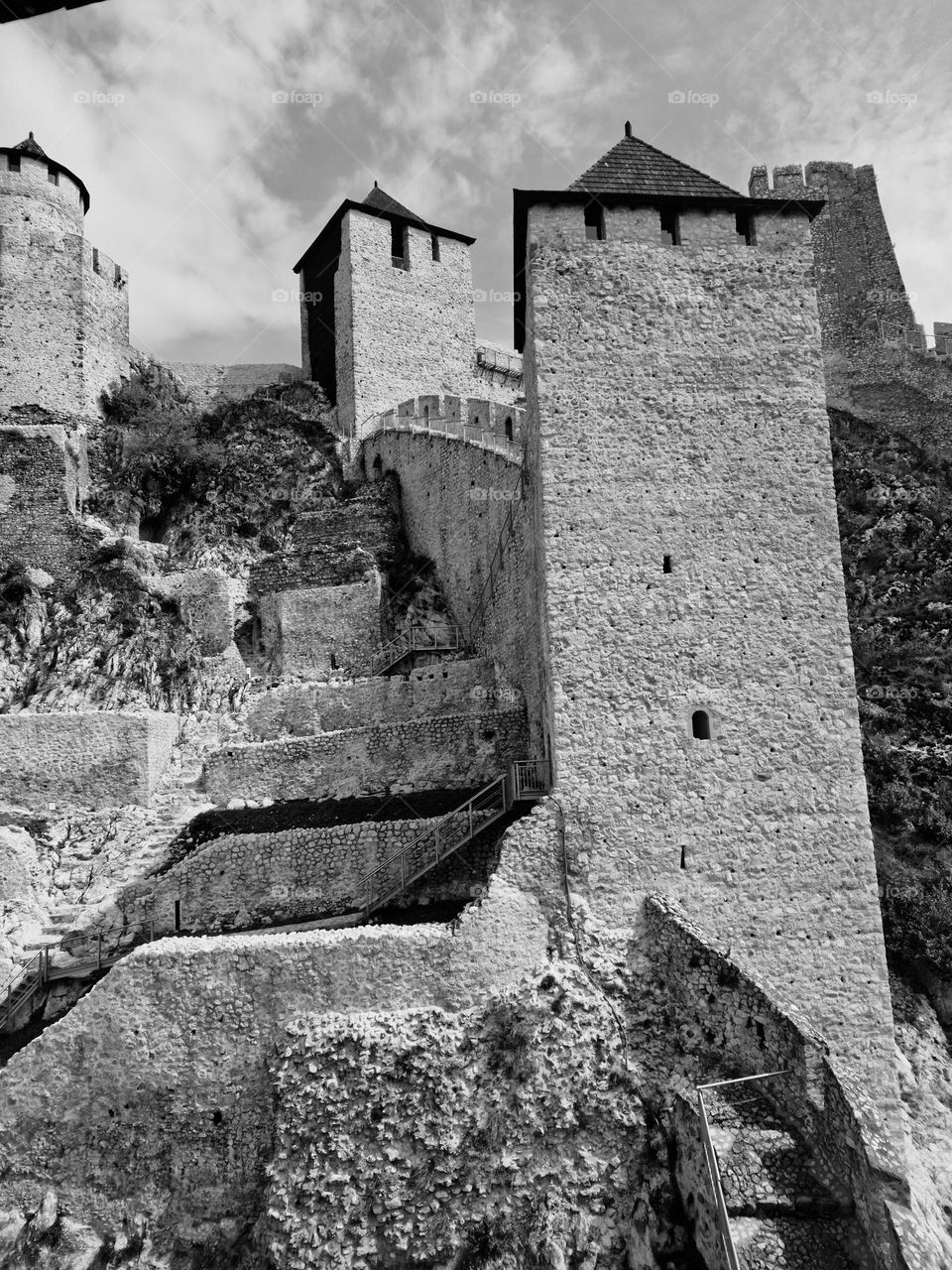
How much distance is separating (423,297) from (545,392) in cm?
1958

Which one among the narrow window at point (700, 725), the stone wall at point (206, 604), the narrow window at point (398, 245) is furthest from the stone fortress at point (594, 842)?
the narrow window at point (398, 245)

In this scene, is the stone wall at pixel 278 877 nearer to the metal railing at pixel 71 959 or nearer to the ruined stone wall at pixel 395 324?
the metal railing at pixel 71 959

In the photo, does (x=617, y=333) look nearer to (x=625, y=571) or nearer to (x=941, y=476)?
(x=625, y=571)

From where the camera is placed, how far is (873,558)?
73.8 feet

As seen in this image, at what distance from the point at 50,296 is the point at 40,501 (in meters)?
7.35

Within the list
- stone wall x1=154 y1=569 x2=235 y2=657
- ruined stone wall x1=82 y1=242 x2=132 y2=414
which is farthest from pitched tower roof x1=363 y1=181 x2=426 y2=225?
stone wall x1=154 y1=569 x2=235 y2=657

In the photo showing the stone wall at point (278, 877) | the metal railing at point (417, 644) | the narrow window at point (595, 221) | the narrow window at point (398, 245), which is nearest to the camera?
the narrow window at point (595, 221)

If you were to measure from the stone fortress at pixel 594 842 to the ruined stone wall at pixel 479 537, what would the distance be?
360 millimetres

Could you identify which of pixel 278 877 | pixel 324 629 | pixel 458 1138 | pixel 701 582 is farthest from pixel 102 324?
pixel 458 1138

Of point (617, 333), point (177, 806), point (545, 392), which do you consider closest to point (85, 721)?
point (177, 806)

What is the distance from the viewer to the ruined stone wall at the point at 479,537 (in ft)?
53.3

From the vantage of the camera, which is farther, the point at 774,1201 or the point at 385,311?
the point at 385,311

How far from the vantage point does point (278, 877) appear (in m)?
14.4

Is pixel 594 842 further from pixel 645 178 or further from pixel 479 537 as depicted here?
pixel 479 537
